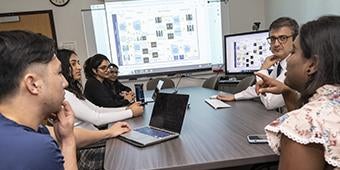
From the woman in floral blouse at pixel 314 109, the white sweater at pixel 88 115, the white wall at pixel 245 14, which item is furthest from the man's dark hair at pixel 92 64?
the white wall at pixel 245 14

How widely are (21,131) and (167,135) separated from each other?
82cm

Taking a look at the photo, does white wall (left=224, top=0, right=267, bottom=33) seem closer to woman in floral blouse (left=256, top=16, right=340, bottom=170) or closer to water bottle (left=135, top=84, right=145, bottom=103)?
water bottle (left=135, top=84, right=145, bottom=103)

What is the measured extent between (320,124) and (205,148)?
1.85 feet

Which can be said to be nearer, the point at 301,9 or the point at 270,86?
the point at 270,86

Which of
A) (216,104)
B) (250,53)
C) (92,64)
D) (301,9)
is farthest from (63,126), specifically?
(301,9)

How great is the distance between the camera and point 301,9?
3.91 meters

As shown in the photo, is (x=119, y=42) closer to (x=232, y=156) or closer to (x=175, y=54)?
(x=175, y=54)

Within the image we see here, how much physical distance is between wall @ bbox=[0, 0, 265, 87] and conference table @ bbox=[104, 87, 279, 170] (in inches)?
125

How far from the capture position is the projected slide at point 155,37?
460cm

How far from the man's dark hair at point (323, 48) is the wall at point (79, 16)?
3975 millimetres

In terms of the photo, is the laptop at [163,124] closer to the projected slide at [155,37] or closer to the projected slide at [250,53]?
the projected slide at [250,53]

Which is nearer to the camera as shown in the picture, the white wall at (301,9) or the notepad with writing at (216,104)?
the notepad with writing at (216,104)

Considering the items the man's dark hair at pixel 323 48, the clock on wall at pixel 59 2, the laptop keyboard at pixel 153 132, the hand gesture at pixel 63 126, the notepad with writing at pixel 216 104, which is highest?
the clock on wall at pixel 59 2

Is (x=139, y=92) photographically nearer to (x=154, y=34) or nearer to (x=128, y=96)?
(x=128, y=96)
